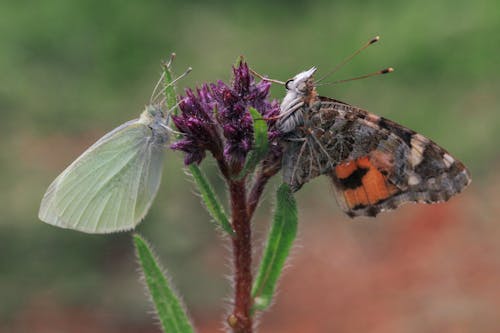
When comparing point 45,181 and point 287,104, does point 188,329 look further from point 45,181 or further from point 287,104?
point 45,181

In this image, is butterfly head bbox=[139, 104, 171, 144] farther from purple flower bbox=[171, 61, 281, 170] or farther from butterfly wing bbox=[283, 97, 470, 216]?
butterfly wing bbox=[283, 97, 470, 216]

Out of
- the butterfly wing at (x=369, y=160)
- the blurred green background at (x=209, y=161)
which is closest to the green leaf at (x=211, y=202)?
the butterfly wing at (x=369, y=160)

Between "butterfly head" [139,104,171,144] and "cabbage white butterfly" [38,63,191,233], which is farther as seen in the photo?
"cabbage white butterfly" [38,63,191,233]

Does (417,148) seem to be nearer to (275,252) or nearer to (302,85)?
(302,85)

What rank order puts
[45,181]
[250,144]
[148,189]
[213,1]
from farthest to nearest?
1. [213,1]
2. [45,181]
3. [148,189]
4. [250,144]

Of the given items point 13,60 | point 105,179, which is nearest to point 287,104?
point 105,179

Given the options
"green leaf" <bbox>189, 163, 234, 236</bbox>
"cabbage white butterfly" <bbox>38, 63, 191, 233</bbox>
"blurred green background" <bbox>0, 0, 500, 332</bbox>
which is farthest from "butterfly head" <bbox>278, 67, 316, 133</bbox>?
"blurred green background" <bbox>0, 0, 500, 332</bbox>
